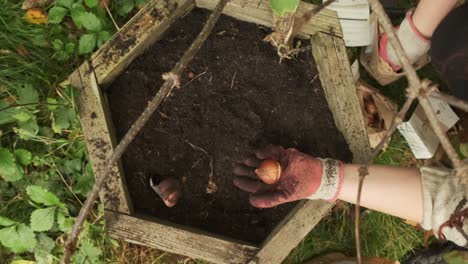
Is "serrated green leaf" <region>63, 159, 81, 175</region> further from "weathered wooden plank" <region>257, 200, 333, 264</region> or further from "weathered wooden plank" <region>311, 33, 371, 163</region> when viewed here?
"weathered wooden plank" <region>311, 33, 371, 163</region>

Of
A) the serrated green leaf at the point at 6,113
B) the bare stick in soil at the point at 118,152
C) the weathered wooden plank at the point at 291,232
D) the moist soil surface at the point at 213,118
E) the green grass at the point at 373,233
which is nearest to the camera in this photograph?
the bare stick in soil at the point at 118,152

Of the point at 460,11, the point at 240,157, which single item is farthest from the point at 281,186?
the point at 460,11

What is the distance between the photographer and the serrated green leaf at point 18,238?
5.64 feet

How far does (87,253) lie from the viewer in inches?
A: 70.3

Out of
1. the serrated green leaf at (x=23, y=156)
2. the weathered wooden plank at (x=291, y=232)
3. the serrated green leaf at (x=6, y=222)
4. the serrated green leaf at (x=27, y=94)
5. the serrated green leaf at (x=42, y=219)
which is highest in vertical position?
the serrated green leaf at (x=27, y=94)

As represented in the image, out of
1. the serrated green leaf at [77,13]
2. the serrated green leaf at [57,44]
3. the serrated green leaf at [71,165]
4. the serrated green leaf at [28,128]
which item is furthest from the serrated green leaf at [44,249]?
the serrated green leaf at [77,13]

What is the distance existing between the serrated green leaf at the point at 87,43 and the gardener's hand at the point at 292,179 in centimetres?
83

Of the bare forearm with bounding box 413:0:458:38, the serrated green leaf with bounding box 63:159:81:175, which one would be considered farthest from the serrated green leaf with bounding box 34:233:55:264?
the bare forearm with bounding box 413:0:458:38

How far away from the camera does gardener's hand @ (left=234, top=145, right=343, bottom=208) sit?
1329mm

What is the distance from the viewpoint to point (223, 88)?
1.51m

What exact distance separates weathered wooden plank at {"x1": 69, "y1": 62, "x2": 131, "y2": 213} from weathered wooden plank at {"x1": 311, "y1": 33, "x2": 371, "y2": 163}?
757 millimetres

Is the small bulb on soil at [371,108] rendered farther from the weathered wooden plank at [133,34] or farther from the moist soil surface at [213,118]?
the weathered wooden plank at [133,34]

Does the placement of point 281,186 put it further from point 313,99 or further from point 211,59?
point 211,59

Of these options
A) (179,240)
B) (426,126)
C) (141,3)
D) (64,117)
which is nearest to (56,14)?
(141,3)
